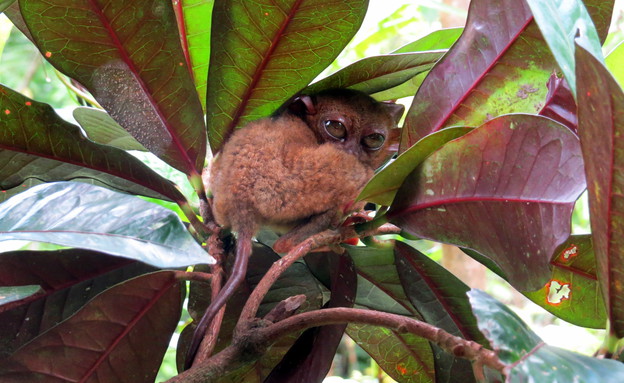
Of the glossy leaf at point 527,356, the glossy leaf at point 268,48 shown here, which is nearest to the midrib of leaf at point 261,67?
the glossy leaf at point 268,48

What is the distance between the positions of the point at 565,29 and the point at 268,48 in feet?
2.04

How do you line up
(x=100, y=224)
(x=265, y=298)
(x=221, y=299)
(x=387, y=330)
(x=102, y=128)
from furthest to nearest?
(x=102, y=128) < (x=387, y=330) < (x=265, y=298) < (x=221, y=299) < (x=100, y=224)

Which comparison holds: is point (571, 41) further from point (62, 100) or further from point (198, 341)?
point (62, 100)

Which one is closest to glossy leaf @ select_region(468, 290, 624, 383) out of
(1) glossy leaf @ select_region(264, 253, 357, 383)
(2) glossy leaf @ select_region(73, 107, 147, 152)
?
(1) glossy leaf @ select_region(264, 253, 357, 383)

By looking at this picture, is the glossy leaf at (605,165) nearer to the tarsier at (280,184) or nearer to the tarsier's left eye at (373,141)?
the tarsier at (280,184)

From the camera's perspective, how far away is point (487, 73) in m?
1.23

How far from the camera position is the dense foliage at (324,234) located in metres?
A: 0.92

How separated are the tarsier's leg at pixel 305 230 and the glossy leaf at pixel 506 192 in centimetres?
30

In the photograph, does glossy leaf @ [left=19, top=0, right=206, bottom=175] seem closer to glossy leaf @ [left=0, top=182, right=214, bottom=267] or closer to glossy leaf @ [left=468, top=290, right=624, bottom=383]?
glossy leaf @ [left=0, top=182, right=214, bottom=267]

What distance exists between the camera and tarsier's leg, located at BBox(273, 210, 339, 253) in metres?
1.37

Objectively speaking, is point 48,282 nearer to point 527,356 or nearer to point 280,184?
point 280,184

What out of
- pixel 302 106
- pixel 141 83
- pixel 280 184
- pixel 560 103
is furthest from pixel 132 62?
pixel 560 103

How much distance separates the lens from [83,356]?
117cm

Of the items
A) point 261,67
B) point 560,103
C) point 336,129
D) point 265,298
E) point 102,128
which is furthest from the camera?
point 336,129
